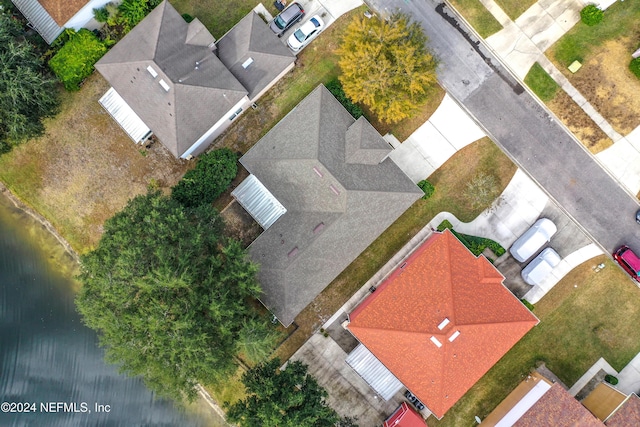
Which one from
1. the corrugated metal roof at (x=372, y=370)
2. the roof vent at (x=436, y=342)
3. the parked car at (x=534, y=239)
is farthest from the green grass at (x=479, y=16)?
the corrugated metal roof at (x=372, y=370)

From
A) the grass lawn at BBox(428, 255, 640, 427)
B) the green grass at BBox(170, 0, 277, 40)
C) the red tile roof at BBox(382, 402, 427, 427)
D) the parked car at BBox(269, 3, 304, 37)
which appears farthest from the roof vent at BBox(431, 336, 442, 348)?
the green grass at BBox(170, 0, 277, 40)

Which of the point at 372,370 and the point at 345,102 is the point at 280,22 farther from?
the point at 372,370

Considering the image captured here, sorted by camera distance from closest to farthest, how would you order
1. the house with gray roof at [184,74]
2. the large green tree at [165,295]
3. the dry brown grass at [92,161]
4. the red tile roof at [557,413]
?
the large green tree at [165,295] < the red tile roof at [557,413] < the house with gray roof at [184,74] < the dry brown grass at [92,161]

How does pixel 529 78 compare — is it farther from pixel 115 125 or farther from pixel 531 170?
pixel 115 125

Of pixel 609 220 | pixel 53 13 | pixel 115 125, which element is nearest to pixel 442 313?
pixel 609 220

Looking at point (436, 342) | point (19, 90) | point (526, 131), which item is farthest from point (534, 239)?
point (19, 90)

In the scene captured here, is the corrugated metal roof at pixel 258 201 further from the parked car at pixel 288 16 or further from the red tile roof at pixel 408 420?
the red tile roof at pixel 408 420
